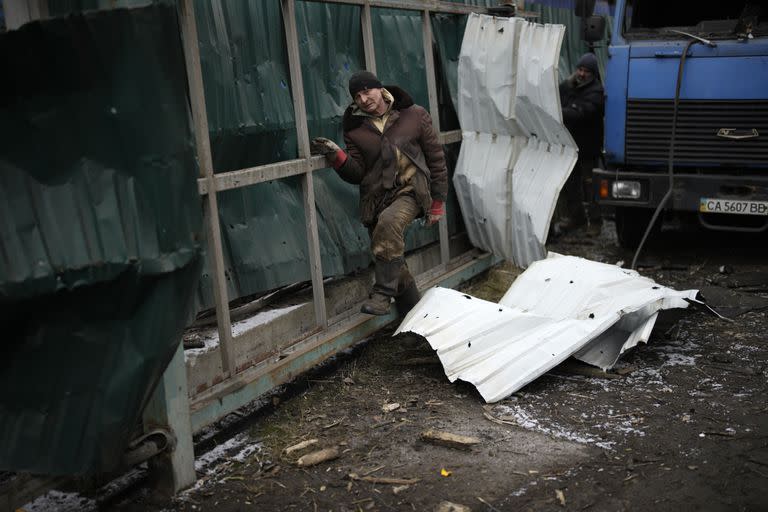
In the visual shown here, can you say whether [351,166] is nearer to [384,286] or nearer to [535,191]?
[384,286]

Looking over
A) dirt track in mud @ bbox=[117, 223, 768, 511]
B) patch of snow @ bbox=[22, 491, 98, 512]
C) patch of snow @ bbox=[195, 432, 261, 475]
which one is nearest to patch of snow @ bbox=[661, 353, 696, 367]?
dirt track in mud @ bbox=[117, 223, 768, 511]

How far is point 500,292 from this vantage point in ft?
22.9

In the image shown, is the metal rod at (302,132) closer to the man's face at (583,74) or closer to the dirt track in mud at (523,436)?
the dirt track in mud at (523,436)

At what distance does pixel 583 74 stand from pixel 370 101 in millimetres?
4103

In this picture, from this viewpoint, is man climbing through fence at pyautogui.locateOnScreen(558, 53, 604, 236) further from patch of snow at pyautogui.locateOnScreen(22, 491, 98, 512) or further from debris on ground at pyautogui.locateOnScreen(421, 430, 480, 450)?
patch of snow at pyautogui.locateOnScreen(22, 491, 98, 512)

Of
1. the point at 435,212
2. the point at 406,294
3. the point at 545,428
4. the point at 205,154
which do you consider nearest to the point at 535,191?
the point at 435,212

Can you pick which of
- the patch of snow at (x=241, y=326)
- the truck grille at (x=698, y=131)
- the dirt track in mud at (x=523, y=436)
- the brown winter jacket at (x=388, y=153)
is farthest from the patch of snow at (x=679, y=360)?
the truck grille at (x=698, y=131)

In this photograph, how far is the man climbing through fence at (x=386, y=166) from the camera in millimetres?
5207

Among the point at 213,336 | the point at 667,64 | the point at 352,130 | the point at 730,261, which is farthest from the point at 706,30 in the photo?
the point at 213,336

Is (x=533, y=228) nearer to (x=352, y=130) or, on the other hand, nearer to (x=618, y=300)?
(x=618, y=300)

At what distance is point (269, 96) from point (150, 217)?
2.31 meters

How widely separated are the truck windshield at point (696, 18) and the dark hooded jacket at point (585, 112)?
43.1 inches

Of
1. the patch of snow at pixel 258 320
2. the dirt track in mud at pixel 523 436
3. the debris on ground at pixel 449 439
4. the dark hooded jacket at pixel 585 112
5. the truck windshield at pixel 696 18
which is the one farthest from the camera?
the dark hooded jacket at pixel 585 112

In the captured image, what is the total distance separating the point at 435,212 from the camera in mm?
5582
